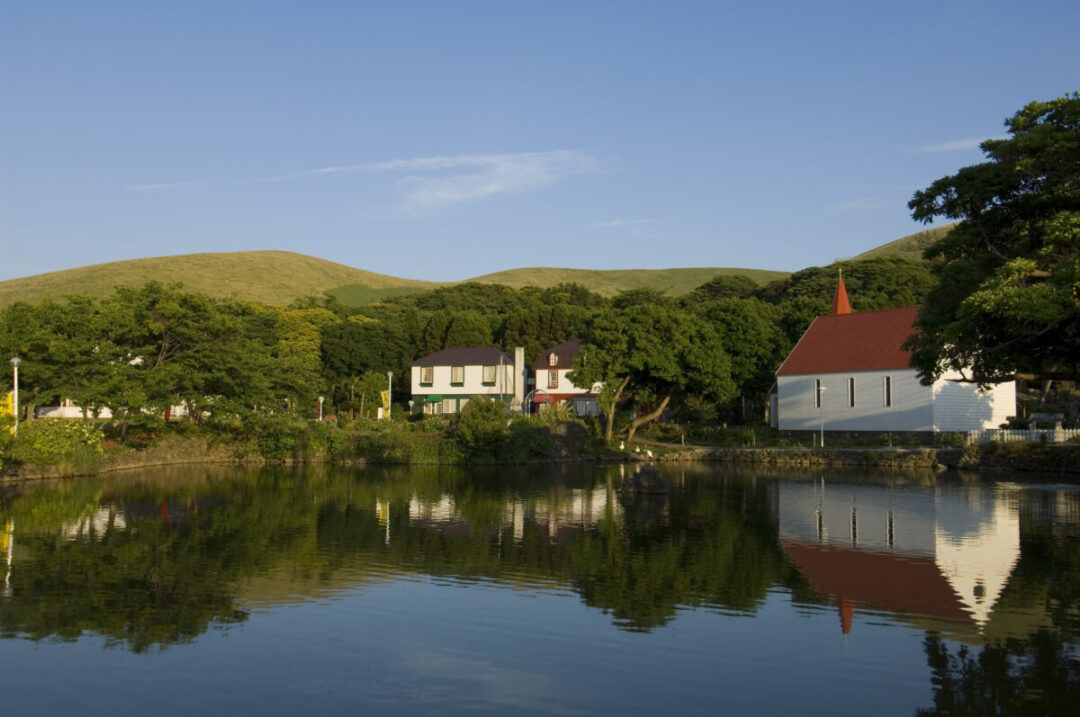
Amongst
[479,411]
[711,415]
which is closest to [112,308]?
[479,411]

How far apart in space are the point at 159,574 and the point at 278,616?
4430 millimetres

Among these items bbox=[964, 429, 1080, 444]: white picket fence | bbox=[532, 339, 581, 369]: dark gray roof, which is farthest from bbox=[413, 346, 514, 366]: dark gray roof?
bbox=[964, 429, 1080, 444]: white picket fence

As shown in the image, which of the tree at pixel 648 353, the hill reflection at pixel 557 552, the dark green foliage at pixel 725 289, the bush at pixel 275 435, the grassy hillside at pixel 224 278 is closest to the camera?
the hill reflection at pixel 557 552

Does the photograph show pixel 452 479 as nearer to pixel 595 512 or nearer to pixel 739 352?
pixel 595 512

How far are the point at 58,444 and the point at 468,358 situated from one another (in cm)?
4366

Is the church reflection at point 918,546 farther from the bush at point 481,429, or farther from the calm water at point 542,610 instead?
the bush at point 481,429

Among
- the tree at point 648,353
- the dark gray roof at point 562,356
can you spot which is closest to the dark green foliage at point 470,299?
the dark gray roof at point 562,356

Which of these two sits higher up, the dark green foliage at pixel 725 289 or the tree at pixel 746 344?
the dark green foliage at pixel 725 289

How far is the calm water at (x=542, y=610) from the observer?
10938mm

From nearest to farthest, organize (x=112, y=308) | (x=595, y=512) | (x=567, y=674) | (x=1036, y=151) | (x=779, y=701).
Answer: (x=779, y=701), (x=567, y=674), (x=1036, y=151), (x=595, y=512), (x=112, y=308)

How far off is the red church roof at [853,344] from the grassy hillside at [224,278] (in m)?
82.5

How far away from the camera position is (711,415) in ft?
197

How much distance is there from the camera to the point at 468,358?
261 feet

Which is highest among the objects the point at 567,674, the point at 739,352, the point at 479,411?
the point at 739,352
